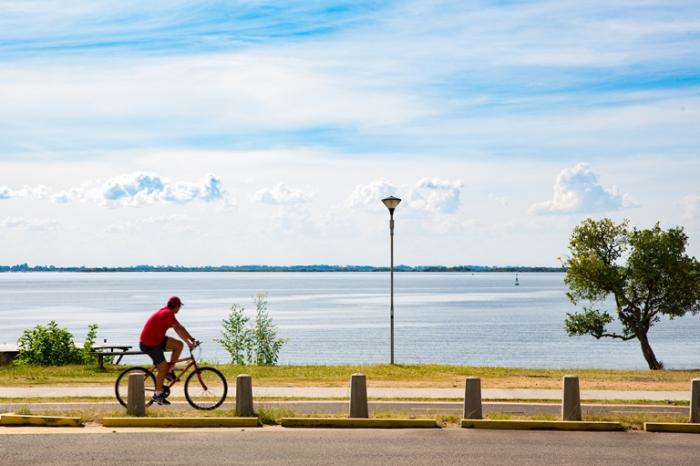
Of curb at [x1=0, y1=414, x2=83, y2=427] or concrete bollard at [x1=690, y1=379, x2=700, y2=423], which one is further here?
concrete bollard at [x1=690, y1=379, x2=700, y2=423]

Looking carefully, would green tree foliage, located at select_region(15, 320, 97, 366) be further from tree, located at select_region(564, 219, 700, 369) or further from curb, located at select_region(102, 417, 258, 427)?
tree, located at select_region(564, 219, 700, 369)

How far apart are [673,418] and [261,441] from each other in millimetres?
6423

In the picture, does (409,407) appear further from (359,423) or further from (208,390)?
(208,390)

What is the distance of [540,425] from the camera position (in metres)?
13.5

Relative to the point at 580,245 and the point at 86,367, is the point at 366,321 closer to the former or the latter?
the point at 580,245

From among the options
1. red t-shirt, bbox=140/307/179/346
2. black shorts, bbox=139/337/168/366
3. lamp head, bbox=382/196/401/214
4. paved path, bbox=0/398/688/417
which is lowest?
paved path, bbox=0/398/688/417

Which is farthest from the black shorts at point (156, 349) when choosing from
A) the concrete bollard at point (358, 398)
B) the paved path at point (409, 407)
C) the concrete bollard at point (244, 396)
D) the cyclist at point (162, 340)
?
the concrete bollard at point (358, 398)

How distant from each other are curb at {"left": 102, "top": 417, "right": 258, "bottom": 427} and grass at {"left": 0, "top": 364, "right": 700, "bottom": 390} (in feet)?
19.9

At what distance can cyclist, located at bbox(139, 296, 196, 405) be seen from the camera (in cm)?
1419

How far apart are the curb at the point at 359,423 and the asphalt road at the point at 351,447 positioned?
0.34 meters

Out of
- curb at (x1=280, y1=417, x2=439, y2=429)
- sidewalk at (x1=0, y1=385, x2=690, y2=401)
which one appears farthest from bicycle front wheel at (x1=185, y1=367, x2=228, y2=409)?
sidewalk at (x1=0, y1=385, x2=690, y2=401)

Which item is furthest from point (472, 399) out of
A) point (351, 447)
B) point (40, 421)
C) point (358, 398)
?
Answer: point (40, 421)

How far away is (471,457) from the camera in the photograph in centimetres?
1103

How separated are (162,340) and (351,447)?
13.8ft
